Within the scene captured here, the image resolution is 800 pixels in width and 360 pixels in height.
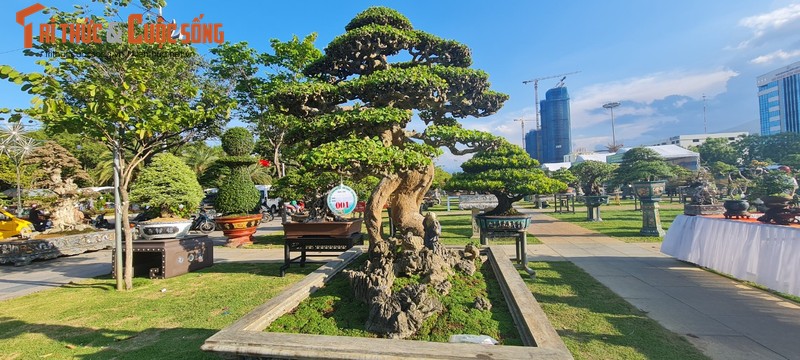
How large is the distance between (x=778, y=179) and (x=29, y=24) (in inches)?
452

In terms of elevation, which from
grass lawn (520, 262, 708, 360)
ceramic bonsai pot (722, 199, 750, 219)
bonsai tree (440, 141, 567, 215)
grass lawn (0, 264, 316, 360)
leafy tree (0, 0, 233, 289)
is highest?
leafy tree (0, 0, 233, 289)

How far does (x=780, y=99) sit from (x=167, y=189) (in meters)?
95.5

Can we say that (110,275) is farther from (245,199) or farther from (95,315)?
(245,199)

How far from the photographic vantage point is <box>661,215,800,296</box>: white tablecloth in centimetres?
388

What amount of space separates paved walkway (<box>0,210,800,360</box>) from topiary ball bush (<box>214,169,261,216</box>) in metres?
1.05

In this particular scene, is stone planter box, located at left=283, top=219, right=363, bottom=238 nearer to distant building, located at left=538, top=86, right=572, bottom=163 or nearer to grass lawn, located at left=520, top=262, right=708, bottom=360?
grass lawn, located at left=520, top=262, right=708, bottom=360

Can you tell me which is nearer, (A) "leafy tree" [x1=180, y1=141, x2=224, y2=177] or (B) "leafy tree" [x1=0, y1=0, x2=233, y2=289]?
(B) "leafy tree" [x1=0, y1=0, x2=233, y2=289]

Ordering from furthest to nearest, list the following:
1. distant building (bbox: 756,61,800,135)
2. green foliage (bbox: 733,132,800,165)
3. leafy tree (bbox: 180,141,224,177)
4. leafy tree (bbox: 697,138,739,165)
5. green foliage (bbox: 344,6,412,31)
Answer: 1. distant building (bbox: 756,61,800,135)
2. leafy tree (bbox: 697,138,739,165)
3. green foliage (bbox: 733,132,800,165)
4. leafy tree (bbox: 180,141,224,177)
5. green foliage (bbox: 344,6,412,31)

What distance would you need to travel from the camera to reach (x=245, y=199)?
9.23 m

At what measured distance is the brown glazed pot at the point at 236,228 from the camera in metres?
9.17

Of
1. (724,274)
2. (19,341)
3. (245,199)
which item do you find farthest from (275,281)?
(724,274)

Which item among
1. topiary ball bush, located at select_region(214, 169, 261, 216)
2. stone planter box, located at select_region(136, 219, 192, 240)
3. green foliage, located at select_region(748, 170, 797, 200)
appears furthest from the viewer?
topiary ball bush, located at select_region(214, 169, 261, 216)

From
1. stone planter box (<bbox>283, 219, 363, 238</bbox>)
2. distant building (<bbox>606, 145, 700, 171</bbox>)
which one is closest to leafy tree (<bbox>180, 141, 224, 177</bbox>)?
stone planter box (<bbox>283, 219, 363, 238</bbox>)

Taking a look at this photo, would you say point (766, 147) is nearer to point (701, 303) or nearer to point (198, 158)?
point (701, 303)
